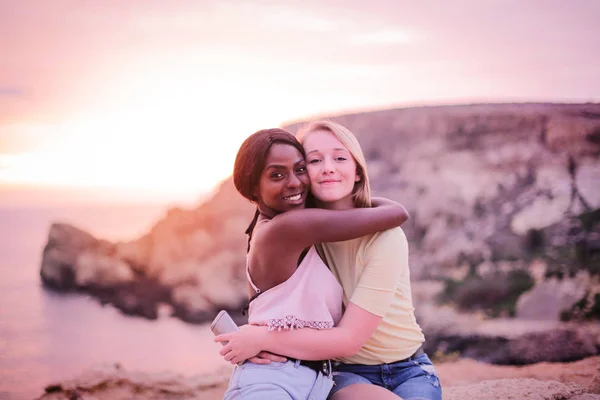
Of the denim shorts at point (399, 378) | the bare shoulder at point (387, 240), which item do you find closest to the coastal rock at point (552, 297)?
the denim shorts at point (399, 378)

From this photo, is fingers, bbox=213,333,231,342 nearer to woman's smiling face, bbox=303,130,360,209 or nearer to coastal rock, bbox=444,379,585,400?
woman's smiling face, bbox=303,130,360,209

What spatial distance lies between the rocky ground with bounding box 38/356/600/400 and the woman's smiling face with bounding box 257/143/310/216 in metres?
2.50

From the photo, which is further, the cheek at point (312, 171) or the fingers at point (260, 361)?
the cheek at point (312, 171)

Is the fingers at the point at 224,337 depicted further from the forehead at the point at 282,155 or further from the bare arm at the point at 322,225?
the forehead at the point at 282,155

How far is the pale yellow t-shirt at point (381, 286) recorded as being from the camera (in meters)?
2.86

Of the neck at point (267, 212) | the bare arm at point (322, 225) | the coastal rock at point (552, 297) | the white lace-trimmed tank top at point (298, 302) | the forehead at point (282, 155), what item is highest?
the forehead at point (282, 155)

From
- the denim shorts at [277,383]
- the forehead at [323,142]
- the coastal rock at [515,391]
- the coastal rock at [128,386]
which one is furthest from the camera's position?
the coastal rock at [128,386]

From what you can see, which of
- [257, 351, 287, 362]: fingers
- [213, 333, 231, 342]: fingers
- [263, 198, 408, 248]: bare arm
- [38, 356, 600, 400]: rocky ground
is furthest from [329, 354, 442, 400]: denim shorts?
[38, 356, 600, 400]: rocky ground

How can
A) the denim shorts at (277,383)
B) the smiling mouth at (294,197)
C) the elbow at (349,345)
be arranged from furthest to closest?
the smiling mouth at (294,197) < the elbow at (349,345) < the denim shorts at (277,383)

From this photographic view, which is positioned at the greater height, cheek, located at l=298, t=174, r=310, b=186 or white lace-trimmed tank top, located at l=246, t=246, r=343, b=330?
cheek, located at l=298, t=174, r=310, b=186

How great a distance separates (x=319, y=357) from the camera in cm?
276

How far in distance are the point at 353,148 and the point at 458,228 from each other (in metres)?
12.3

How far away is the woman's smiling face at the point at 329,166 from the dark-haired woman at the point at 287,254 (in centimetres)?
6

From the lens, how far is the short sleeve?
2840 millimetres
